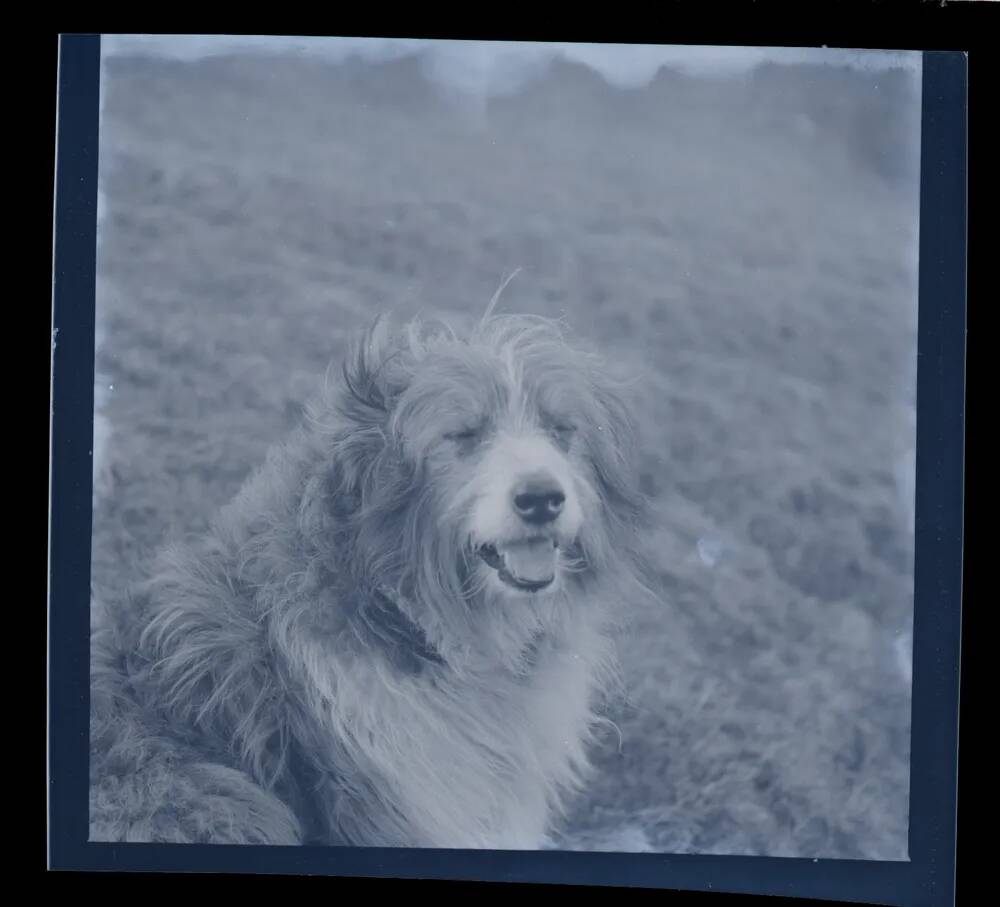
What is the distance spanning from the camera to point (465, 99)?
7.63 ft

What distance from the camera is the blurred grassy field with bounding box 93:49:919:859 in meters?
2.30

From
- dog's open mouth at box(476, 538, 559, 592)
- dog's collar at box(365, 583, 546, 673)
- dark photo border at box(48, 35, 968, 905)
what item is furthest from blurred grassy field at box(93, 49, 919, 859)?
dog's collar at box(365, 583, 546, 673)

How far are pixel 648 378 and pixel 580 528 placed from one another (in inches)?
17.9

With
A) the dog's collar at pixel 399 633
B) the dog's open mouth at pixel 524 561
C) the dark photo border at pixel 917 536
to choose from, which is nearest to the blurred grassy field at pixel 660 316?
the dark photo border at pixel 917 536

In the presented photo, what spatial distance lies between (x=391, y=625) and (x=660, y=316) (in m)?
1.06

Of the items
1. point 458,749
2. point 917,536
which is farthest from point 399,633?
point 917,536

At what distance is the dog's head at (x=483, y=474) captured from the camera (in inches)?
82.0

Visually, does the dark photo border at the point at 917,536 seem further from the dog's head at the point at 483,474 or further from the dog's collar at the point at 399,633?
the dog's head at the point at 483,474

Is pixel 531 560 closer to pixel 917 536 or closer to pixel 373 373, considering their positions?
pixel 373 373

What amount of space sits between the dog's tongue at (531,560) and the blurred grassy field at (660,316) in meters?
0.34

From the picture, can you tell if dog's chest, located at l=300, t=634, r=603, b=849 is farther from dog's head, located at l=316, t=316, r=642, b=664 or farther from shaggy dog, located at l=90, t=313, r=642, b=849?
dog's head, located at l=316, t=316, r=642, b=664

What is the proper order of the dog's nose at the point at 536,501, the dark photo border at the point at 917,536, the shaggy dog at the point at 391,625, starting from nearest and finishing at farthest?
the dog's nose at the point at 536,501 < the shaggy dog at the point at 391,625 < the dark photo border at the point at 917,536

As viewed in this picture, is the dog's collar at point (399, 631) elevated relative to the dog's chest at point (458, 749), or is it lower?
elevated

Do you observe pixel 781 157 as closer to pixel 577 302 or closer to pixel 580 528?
pixel 577 302
